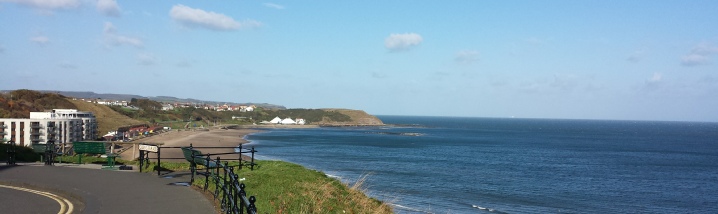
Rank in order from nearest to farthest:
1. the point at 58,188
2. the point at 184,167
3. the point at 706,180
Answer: the point at 58,188
the point at 184,167
the point at 706,180

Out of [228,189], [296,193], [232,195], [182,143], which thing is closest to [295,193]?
[296,193]

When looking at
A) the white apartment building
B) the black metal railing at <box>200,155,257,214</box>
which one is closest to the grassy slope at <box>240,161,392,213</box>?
the black metal railing at <box>200,155,257,214</box>

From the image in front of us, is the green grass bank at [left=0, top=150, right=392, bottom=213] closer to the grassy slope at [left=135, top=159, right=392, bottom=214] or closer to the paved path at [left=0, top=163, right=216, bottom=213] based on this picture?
the grassy slope at [left=135, top=159, right=392, bottom=214]

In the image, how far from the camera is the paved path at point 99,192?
1009cm

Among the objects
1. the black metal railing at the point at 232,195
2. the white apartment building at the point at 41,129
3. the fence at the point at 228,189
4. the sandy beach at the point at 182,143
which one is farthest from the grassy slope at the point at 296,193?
the white apartment building at the point at 41,129

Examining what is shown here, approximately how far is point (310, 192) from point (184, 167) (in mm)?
6350

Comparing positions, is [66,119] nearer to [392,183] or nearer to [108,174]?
[392,183]

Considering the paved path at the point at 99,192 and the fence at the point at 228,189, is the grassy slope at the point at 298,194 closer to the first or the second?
the fence at the point at 228,189

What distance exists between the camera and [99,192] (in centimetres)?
1173

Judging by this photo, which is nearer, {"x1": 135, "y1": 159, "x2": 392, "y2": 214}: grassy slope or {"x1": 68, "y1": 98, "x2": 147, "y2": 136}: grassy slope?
{"x1": 135, "y1": 159, "x2": 392, "y2": 214}: grassy slope

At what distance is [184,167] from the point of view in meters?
17.9

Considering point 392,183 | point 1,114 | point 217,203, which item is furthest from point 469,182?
point 1,114

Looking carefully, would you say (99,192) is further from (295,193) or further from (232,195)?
(295,193)

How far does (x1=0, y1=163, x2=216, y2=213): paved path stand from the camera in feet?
33.1
